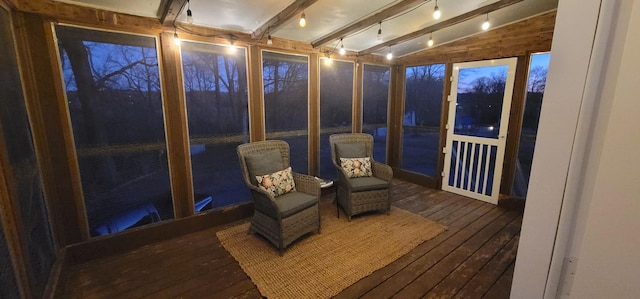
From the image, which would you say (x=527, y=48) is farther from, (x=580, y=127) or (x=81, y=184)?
(x=81, y=184)

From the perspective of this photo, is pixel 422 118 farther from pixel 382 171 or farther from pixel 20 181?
pixel 20 181

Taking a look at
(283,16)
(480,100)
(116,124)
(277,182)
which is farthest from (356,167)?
(116,124)

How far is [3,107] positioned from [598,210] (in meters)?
2.56

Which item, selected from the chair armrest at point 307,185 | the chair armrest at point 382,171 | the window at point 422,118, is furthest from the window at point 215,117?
the window at point 422,118

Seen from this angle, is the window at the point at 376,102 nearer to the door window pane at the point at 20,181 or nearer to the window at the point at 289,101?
the window at the point at 289,101

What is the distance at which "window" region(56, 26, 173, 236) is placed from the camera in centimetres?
215

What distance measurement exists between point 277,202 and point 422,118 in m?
3.01

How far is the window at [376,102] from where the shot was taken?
431 cm

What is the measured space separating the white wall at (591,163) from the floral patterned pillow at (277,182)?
2.30 meters

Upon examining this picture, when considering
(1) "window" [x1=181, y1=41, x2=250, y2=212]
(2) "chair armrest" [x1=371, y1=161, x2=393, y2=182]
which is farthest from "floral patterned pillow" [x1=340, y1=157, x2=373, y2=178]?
(1) "window" [x1=181, y1=41, x2=250, y2=212]

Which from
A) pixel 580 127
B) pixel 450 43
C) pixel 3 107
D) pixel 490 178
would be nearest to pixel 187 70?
pixel 3 107

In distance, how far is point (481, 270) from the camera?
85.9 inches

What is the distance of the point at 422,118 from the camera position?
14.2 ft

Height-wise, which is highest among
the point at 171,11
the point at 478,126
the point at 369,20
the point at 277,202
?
the point at 369,20
